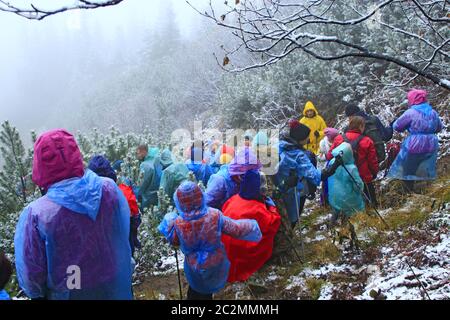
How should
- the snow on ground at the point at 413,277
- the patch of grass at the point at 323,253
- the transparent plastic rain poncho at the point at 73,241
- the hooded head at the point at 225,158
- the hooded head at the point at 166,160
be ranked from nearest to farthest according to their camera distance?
the transparent plastic rain poncho at the point at 73,241 → the snow on ground at the point at 413,277 → the patch of grass at the point at 323,253 → the hooded head at the point at 225,158 → the hooded head at the point at 166,160

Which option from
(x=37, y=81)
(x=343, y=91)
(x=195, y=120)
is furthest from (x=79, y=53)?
(x=343, y=91)

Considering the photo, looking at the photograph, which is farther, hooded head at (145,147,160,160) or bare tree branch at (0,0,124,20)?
hooded head at (145,147,160,160)

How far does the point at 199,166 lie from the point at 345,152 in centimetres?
257

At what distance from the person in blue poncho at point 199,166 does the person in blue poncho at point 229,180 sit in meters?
2.52

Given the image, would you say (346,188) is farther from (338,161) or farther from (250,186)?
(250,186)

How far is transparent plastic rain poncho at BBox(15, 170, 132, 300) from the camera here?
2.38 meters

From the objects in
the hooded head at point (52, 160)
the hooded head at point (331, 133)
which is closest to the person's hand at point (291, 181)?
the hooded head at point (331, 133)

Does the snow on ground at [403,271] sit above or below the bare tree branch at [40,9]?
below

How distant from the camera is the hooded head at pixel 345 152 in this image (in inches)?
204

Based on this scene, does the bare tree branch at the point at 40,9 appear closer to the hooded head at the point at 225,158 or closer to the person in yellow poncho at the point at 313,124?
the hooded head at the point at 225,158

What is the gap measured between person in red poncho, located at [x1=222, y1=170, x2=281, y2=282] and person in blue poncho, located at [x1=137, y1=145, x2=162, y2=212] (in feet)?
9.77

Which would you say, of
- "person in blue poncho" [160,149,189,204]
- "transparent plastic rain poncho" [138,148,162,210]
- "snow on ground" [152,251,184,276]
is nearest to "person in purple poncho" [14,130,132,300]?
"snow on ground" [152,251,184,276]

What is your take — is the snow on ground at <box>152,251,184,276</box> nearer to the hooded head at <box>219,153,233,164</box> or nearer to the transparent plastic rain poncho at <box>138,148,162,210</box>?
the transparent plastic rain poncho at <box>138,148,162,210</box>

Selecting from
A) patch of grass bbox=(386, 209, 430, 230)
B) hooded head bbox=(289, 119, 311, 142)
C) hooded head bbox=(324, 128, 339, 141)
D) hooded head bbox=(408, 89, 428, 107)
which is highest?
hooded head bbox=(408, 89, 428, 107)
